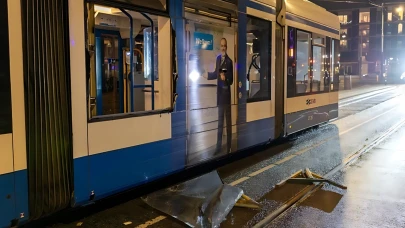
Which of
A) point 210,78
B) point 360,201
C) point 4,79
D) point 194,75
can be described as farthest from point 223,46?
point 4,79

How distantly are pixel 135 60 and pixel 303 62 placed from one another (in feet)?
18.4

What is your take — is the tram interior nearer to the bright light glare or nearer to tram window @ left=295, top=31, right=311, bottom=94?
the bright light glare

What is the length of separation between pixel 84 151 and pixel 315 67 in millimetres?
7832

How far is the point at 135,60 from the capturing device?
18.9 feet

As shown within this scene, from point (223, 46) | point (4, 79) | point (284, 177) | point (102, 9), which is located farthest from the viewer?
point (284, 177)

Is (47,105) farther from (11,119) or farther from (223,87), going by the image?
(223,87)

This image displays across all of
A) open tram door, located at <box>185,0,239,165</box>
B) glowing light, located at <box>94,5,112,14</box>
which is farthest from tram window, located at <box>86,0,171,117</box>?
open tram door, located at <box>185,0,239,165</box>

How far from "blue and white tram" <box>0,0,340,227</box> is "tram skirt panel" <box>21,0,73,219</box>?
0.01 meters

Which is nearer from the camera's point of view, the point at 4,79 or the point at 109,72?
the point at 4,79

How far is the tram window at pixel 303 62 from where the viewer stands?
996cm

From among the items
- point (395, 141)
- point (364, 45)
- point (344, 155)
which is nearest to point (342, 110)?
point (395, 141)

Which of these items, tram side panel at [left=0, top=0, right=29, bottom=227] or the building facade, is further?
the building facade

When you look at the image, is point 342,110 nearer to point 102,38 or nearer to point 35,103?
point 102,38

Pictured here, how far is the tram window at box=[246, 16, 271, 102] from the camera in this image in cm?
795
